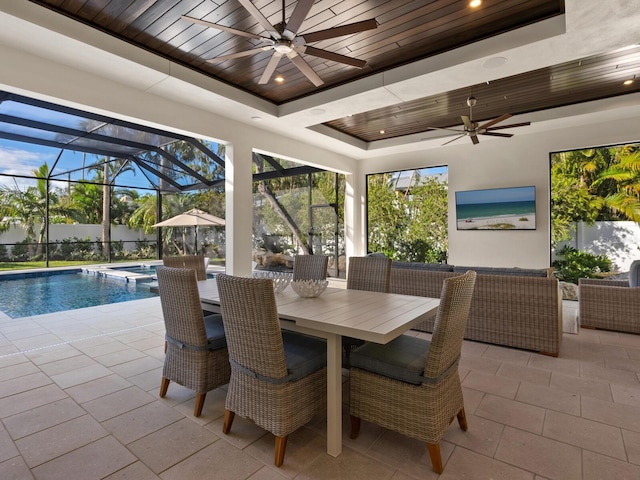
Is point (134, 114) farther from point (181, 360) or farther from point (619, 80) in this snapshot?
point (619, 80)

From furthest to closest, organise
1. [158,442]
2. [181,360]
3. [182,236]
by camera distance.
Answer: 1. [182,236]
2. [181,360]
3. [158,442]

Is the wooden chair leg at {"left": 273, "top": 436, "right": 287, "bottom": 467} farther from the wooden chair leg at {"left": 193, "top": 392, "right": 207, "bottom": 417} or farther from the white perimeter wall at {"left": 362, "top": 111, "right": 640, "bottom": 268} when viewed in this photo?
the white perimeter wall at {"left": 362, "top": 111, "right": 640, "bottom": 268}

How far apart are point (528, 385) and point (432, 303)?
1121mm

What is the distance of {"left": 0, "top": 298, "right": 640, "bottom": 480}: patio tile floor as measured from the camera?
1745mm

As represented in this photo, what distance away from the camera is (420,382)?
1.77 m

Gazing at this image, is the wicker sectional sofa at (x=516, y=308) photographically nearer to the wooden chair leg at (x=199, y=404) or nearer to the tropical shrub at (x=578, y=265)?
the wooden chair leg at (x=199, y=404)

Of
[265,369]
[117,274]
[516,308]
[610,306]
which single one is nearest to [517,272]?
[516,308]

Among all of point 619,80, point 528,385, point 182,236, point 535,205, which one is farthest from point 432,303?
point 182,236

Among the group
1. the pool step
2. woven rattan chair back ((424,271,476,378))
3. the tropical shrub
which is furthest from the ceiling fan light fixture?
the pool step

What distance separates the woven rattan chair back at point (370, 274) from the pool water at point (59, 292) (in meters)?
4.88

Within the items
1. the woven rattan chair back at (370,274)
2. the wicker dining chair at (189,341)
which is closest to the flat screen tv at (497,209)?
the woven rattan chair back at (370,274)

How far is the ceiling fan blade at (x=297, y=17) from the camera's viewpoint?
2.08 meters

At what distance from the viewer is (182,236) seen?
10.2 metres

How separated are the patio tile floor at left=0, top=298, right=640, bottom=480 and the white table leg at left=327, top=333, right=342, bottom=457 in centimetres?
7
